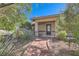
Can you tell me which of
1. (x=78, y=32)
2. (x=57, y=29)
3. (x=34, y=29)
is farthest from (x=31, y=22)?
(x=78, y=32)

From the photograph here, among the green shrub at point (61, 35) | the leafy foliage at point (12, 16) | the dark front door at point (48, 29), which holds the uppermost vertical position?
the leafy foliage at point (12, 16)

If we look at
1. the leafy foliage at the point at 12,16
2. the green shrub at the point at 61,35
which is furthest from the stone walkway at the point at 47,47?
the leafy foliage at the point at 12,16

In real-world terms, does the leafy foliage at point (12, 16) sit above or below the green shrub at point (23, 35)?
above

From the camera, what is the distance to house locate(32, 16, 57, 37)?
539cm

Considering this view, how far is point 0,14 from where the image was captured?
538cm

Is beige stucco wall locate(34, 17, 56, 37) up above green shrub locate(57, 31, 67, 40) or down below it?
above

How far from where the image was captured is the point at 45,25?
5438mm

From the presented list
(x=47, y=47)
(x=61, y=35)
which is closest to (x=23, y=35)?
(x=47, y=47)

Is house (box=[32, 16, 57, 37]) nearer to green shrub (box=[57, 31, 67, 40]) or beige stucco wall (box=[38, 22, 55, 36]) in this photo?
beige stucco wall (box=[38, 22, 55, 36])

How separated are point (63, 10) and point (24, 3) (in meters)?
0.67

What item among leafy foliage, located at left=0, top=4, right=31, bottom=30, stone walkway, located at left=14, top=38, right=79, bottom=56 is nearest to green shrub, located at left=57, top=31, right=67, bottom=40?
stone walkway, located at left=14, top=38, right=79, bottom=56

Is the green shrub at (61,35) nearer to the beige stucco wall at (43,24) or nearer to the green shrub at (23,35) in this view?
the beige stucco wall at (43,24)

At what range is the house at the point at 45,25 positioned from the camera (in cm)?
539

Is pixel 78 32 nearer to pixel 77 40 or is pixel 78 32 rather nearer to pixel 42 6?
pixel 77 40
